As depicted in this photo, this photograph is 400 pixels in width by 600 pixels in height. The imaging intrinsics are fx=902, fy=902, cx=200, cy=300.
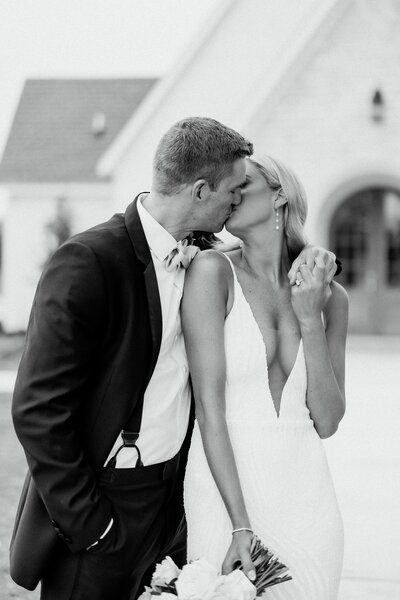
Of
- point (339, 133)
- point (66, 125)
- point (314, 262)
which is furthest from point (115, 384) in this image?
point (66, 125)

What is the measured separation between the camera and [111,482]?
2.77 meters

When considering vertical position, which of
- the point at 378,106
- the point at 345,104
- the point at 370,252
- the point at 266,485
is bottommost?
the point at 266,485

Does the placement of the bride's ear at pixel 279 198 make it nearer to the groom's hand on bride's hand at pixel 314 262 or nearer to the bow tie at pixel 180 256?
the groom's hand on bride's hand at pixel 314 262

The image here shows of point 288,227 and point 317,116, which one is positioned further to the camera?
point 317,116

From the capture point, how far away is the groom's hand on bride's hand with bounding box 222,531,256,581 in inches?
109

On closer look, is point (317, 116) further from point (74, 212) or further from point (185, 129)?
point (185, 129)

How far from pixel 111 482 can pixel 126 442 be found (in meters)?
0.13

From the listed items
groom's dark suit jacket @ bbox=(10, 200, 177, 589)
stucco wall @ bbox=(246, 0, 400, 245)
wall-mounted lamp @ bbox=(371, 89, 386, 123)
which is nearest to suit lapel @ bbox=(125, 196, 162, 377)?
groom's dark suit jacket @ bbox=(10, 200, 177, 589)

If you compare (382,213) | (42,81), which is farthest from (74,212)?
(382,213)

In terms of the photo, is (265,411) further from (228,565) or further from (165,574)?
(165,574)

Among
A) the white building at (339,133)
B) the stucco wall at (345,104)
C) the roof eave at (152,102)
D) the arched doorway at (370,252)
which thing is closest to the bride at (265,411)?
the white building at (339,133)

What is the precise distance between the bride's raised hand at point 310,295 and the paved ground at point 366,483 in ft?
7.21

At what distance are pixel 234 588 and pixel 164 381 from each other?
665 millimetres

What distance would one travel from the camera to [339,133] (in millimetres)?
16859
